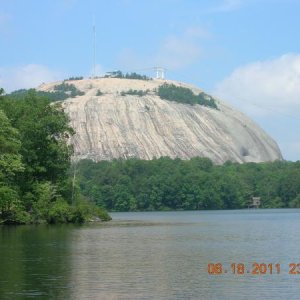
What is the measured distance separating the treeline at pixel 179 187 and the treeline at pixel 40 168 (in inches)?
2948

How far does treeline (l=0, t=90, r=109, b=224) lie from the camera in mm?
78125

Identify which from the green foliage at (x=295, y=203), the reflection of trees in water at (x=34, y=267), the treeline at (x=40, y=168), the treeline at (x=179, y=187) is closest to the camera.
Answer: the reflection of trees in water at (x=34, y=267)

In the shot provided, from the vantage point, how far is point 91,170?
184250 mm

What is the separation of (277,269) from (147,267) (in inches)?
235

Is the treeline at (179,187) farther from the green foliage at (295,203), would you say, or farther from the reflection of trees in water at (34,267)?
the reflection of trees in water at (34,267)

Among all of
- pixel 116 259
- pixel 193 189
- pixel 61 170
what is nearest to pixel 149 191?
pixel 193 189

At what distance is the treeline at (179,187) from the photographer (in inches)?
6516

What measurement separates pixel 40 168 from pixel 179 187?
8908 cm

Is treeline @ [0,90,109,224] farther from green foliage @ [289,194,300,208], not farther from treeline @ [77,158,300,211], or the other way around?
green foliage @ [289,194,300,208]

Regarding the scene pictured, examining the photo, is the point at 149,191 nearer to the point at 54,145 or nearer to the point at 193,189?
the point at 193,189

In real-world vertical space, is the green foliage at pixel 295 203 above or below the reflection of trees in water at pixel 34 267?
above

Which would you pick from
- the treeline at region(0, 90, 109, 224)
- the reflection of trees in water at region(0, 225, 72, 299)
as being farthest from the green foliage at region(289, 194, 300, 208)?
the reflection of trees in water at region(0, 225, 72, 299)

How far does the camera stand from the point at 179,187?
168000 millimetres

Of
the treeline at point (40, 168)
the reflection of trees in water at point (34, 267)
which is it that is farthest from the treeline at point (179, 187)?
the reflection of trees in water at point (34, 267)
